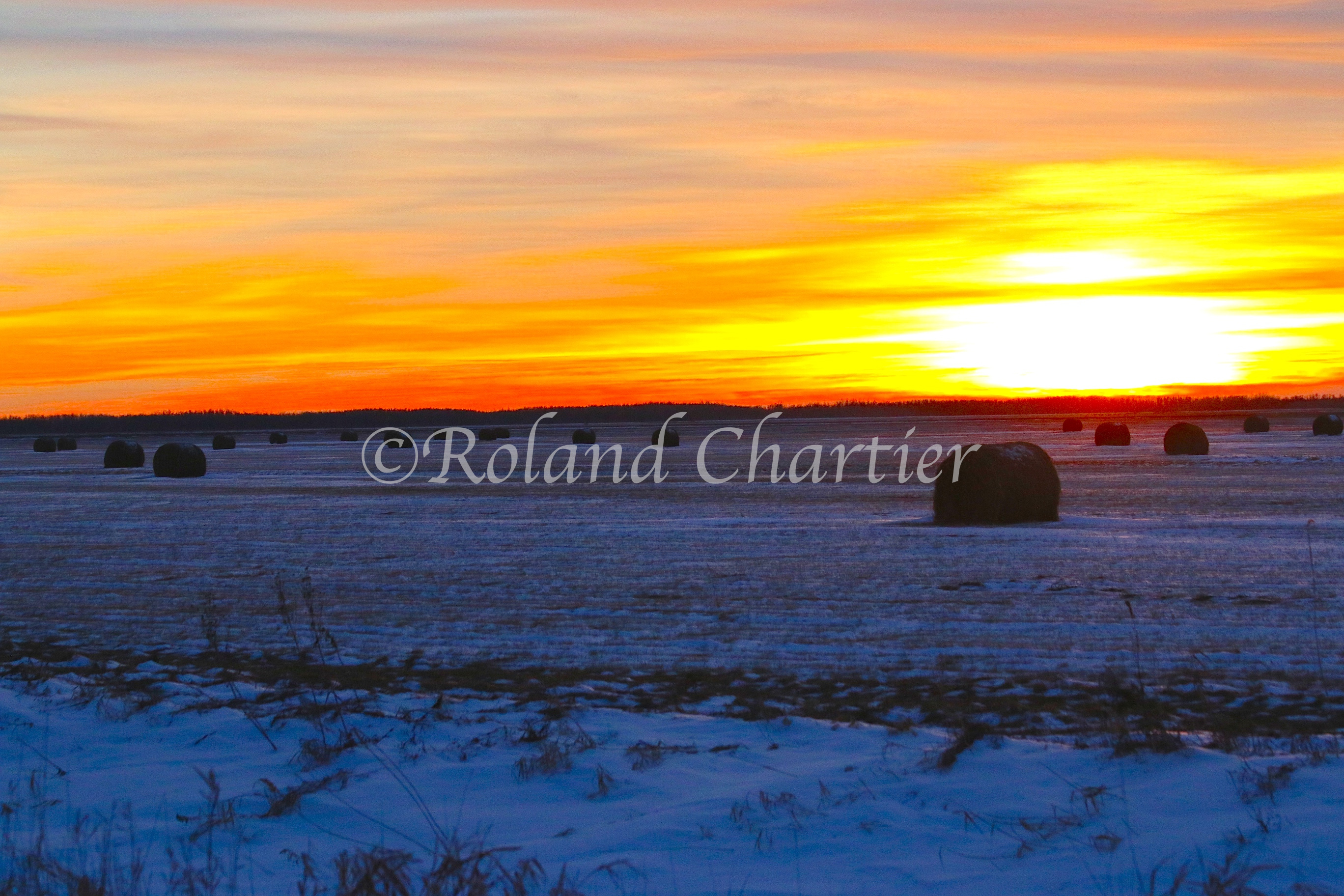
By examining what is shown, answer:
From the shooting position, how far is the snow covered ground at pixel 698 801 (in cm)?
454

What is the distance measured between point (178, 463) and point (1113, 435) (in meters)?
33.7

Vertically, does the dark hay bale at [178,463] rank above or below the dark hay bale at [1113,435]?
below

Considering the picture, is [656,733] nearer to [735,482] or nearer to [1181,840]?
[1181,840]

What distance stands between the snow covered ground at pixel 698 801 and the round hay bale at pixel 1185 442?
3586cm

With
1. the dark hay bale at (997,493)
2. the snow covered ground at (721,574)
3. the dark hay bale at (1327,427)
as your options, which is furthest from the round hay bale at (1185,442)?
the dark hay bale at (997,493)

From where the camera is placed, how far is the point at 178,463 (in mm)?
37656

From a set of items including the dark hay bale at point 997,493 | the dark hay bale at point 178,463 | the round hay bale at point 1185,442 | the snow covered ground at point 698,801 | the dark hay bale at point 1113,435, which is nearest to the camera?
the snow covered ground at point 698,801

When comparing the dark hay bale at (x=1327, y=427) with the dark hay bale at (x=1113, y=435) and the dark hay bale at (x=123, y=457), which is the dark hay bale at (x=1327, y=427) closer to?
the dark hay bale at (x=1113, y=435)

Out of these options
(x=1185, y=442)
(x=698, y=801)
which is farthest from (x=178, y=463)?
(x=698, y=801)

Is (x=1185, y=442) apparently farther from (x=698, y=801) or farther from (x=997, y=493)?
(x=698, y=801)

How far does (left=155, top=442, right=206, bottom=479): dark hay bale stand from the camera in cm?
3762

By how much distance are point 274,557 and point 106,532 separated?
5.13m

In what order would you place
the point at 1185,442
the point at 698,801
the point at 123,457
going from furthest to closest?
1. the point at 123,457
2. the point at 1185,442
3. the point at 698,801

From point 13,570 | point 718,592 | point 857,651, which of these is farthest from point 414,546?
point 857,651
